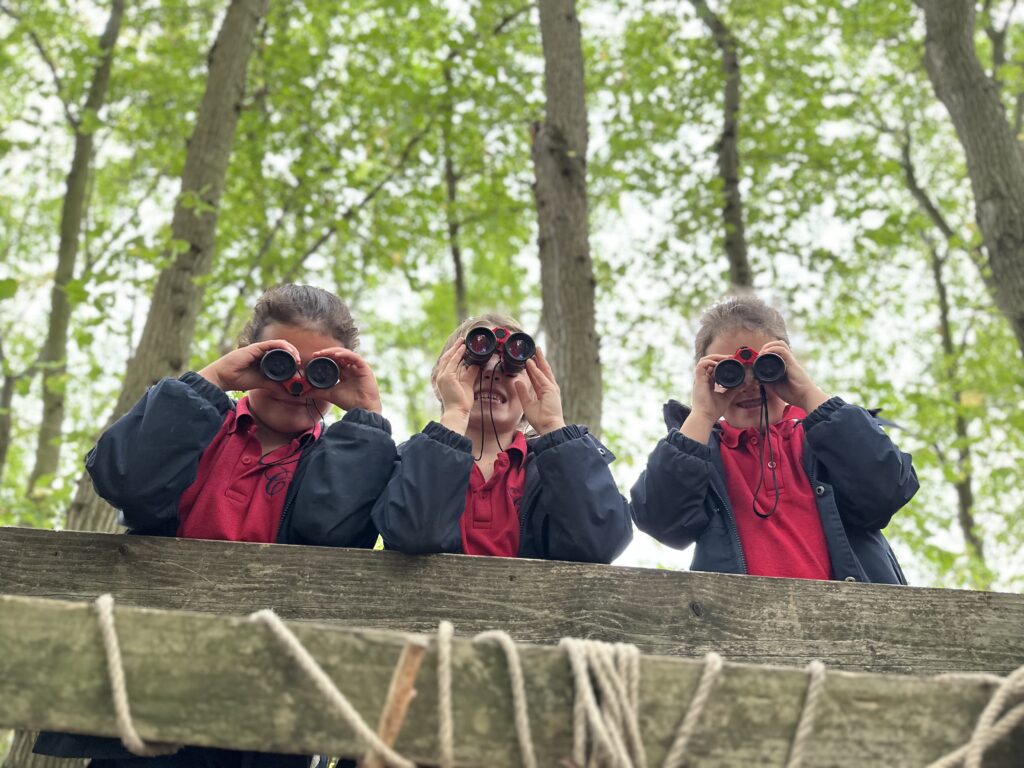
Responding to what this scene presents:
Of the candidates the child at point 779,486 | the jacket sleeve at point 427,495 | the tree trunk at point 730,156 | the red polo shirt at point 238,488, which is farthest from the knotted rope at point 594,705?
the tree trunk at point 730,156

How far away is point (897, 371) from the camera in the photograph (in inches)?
611

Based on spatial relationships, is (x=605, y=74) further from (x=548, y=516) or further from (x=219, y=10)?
(x=548, y=516)

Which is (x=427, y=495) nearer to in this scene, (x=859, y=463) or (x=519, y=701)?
(x=519, y=701)

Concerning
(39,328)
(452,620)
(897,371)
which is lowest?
(452,620)

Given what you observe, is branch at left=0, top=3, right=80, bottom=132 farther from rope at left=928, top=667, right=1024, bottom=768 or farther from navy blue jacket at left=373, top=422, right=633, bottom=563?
rope at left=928, top=667, right=1024, bottom=768

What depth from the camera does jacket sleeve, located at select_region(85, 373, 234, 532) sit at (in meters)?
2.43

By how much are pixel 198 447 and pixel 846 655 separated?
1699mm

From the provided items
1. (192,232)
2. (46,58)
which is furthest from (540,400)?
(46,58)

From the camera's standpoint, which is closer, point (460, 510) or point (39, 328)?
point (460, 510)

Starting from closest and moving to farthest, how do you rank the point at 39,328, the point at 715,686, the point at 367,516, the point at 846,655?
the point at 715,686
the point at 846,655
the point at 367,516
the point at 39,328

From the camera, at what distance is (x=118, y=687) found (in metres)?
1.25

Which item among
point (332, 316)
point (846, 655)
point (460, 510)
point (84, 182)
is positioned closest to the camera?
point (846, 655)

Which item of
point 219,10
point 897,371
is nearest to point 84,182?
point 219,10

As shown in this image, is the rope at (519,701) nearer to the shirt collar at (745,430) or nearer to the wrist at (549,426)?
the wrist at (549,426)
